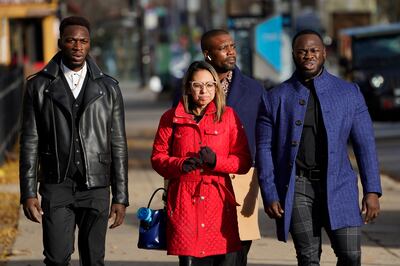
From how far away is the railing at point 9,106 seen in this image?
65.7 ft

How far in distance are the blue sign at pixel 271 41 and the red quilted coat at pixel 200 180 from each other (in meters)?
22.8

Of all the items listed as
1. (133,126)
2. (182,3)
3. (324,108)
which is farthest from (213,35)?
(182,3)

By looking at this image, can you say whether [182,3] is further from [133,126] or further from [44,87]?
[44,87]

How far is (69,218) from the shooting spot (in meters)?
7.34

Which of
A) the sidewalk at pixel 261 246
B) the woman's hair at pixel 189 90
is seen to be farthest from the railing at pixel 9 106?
the woman's hair at pixel 189 90

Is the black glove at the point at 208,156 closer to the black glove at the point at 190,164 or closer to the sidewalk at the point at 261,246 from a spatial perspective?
the black glove at the point at 190,164

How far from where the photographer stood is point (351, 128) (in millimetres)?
7387

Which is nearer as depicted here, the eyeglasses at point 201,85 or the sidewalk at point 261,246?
the eyeglasses at point 201,85

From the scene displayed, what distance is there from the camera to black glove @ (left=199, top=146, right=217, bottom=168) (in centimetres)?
709

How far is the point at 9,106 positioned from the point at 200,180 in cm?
1642

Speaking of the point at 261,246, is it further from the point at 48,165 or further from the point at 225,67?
the point at 48,165

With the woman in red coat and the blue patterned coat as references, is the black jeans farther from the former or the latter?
the woman in red coat

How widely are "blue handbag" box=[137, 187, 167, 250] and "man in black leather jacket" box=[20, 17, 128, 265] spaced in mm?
141

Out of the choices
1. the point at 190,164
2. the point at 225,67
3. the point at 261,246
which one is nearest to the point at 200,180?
the point at 190,164
